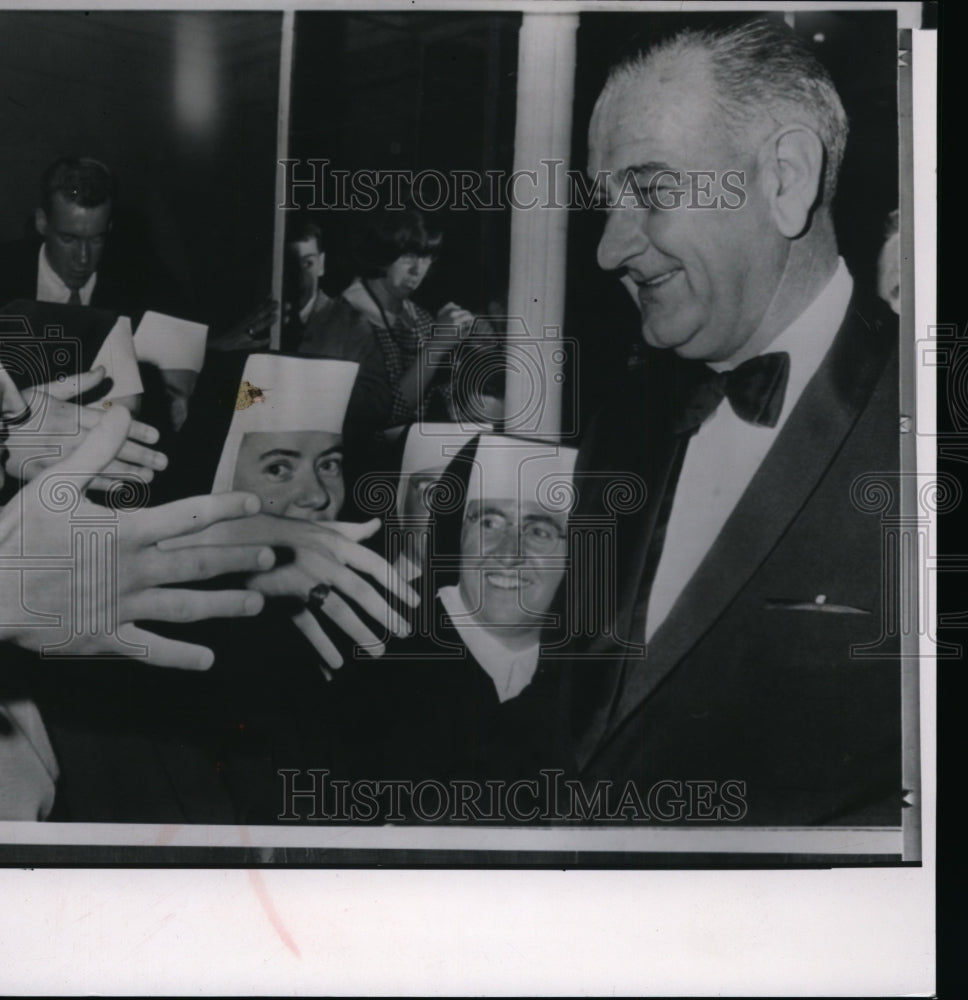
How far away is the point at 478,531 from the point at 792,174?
3.62ft

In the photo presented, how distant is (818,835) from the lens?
2.41 meters

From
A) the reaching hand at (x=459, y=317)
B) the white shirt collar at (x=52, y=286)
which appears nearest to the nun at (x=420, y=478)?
the reaching hand at (x=459, y=317)

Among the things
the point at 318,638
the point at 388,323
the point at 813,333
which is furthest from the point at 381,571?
the point at 813,333

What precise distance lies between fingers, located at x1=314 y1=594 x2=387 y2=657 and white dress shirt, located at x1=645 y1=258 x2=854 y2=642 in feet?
2.07

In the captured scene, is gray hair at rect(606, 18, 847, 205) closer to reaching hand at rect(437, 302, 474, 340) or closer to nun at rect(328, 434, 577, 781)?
reaching hand at rect(437, 302, 474, 340)

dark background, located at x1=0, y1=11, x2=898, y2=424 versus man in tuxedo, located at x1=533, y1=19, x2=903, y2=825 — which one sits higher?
dark background, located at x1=0, y1=11, x2=898, y2=424

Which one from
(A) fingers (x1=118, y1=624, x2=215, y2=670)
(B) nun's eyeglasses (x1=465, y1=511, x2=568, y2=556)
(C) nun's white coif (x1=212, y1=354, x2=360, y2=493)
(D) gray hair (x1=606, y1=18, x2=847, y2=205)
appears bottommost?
(A) fingers (x1=118, y1=624, x2=215, y2=670)

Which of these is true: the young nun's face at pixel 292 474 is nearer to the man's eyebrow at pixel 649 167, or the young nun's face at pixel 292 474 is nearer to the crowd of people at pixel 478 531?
the crowd of people at pixel 478 531

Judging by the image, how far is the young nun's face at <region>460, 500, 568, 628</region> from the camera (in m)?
2.41

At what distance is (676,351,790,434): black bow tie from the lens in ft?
7.91

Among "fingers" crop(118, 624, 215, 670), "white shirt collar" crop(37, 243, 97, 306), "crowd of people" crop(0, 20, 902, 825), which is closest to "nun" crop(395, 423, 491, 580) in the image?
"crowd of people" crop(0, 20, 902, 825)

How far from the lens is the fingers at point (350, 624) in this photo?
2.41 m

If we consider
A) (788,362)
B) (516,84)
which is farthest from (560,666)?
(516,84)

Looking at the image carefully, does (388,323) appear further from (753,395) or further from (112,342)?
(753,395)
